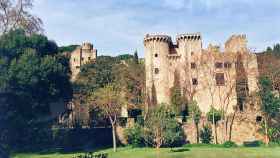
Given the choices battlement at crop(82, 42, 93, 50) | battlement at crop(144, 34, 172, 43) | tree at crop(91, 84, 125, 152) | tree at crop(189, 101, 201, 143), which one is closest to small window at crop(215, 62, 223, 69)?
tree at crop(189, 101, 201, 143)

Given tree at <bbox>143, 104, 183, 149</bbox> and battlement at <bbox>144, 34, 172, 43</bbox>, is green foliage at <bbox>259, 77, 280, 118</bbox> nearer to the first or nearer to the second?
tree at <bbox>143, 104, 183, 149</bbox>

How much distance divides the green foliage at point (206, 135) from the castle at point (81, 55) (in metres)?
40.3

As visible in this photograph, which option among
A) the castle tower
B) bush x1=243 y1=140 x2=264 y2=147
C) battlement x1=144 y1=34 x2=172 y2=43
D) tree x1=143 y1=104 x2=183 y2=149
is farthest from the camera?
battlement x1=144 y1=34 x2=172 y2=43

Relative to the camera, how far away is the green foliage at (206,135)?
2142 inches

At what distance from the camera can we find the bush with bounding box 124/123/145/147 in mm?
50781

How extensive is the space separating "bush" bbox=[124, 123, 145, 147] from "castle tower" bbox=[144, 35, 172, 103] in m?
11.4

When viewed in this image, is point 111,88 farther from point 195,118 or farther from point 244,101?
point 244,101

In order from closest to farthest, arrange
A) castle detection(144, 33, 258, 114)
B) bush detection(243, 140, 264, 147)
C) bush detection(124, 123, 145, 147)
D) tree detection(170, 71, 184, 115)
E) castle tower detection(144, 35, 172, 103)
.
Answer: bush detection(124, 123, 145, 147), bush detection(243, 140, 264, 147), tree detection(170, 71, 184, 115), castle detection(144, 33, 258, 114), castle tower detection(144, 35, 172, 103)

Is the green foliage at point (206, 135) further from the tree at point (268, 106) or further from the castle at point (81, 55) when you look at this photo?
the castle at point (81, 55)

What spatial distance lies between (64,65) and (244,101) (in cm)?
2893

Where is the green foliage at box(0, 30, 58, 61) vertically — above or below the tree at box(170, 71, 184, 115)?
above

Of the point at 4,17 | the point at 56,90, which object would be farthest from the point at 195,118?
the point at 4,17

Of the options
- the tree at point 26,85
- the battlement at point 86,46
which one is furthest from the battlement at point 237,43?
the battlement at point 86,46

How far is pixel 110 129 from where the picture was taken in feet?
185
